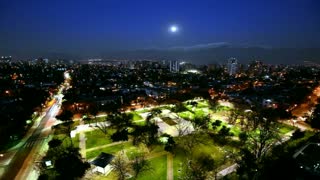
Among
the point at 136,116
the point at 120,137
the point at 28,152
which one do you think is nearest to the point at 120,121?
the point at 136,116

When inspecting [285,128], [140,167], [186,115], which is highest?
[140,167]

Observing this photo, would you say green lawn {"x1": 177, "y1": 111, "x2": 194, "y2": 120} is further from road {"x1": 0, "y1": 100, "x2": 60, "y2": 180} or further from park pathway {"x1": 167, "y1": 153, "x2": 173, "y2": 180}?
road {"x1": 0, "y1": 100, "x2": 60, "y2": 180}

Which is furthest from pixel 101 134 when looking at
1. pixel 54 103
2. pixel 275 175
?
pixel 54 103

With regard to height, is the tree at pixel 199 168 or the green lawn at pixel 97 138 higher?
the tree at pixel 199 168

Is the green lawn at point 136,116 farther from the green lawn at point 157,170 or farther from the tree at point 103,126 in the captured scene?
the green lawn at point 157,170

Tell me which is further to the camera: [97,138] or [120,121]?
[120,121]

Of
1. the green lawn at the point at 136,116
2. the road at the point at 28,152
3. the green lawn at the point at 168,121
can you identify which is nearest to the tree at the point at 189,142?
the green lawn at the point at 168,121

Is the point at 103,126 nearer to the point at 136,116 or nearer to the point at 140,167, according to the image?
the point at 136,116

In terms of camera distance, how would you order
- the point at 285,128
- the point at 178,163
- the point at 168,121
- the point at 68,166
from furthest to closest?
the point at 168,121 → the point at 285,128 → the point at 178,163 → the point at 68,166
